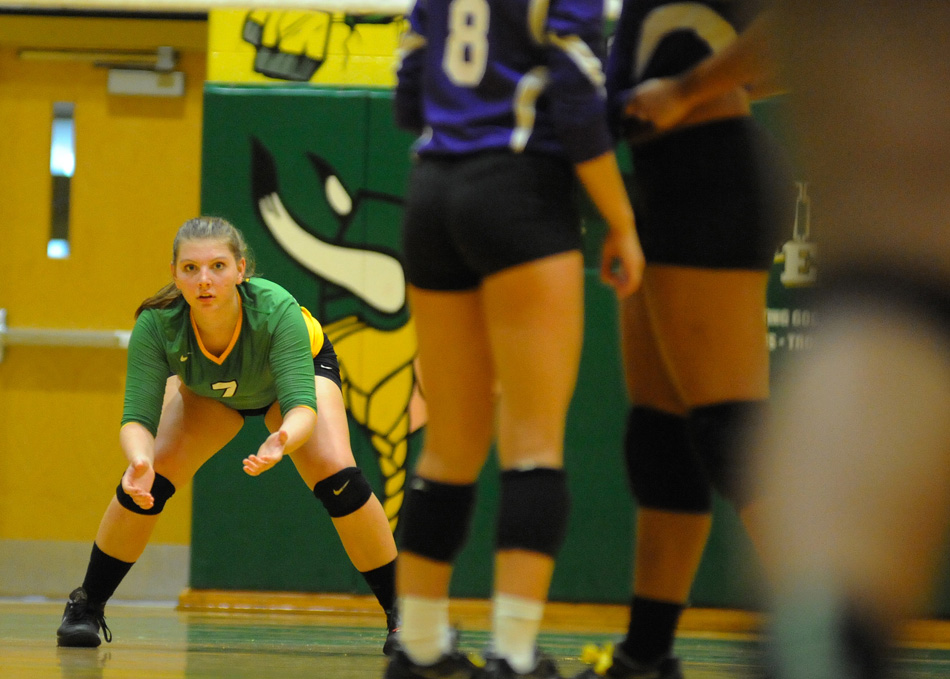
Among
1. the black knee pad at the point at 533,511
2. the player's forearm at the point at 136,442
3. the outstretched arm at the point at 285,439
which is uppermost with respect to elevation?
the black knee pad at the point at 533,511

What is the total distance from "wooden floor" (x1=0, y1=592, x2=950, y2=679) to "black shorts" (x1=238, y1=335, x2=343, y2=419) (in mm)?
588

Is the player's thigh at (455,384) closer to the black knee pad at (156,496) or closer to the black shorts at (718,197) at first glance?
the black shorts at (718,197)

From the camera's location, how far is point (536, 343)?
1.51 meters

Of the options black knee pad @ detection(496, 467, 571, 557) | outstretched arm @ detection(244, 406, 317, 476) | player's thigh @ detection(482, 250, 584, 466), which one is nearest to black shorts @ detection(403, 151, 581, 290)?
player's thigh @ detection(482, 250, 584, 466)

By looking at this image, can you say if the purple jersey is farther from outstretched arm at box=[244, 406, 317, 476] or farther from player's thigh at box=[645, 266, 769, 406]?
outstretched arm at box=[244, 406, 317, 476]

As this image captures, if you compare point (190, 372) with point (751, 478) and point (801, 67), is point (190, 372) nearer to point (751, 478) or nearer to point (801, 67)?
point (751, 478)

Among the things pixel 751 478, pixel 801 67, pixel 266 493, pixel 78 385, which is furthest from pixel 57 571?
pixel 801 67

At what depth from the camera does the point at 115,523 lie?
2555mm

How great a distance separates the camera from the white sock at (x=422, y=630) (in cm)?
157

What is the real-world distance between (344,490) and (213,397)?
0.41 meters

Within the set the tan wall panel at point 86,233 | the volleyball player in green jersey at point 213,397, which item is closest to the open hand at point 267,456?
the volleyball player in green jersey at point 213,397

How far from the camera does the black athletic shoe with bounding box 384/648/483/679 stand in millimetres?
1576

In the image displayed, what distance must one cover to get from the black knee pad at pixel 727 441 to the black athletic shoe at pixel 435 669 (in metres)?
0.46

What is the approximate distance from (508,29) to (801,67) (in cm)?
73
